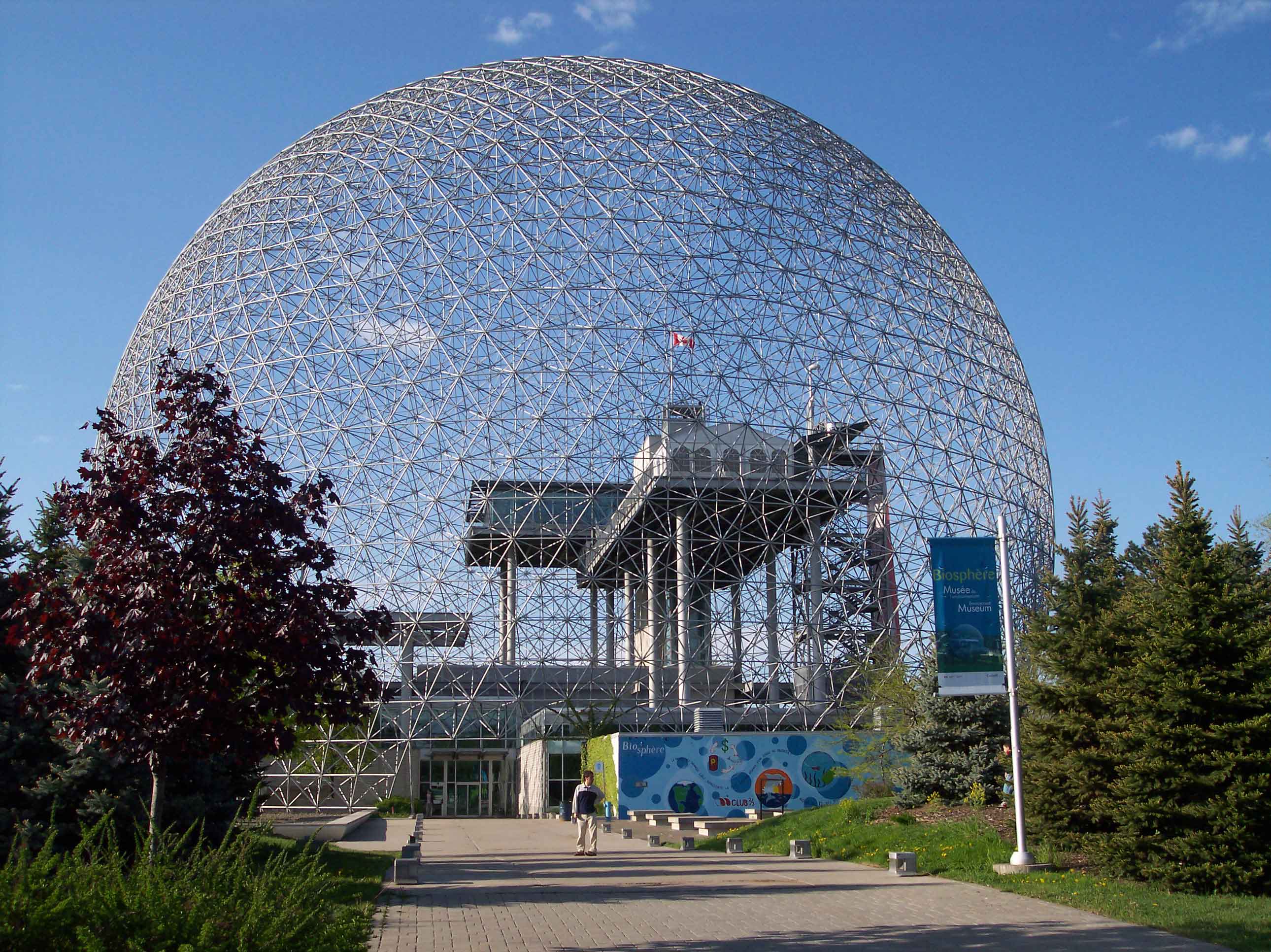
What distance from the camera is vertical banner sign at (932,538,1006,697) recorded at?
46.1 feet

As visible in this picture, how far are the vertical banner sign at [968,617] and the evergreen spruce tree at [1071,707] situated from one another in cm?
67

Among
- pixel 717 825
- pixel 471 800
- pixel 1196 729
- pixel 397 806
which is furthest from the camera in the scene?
pixel 471 800

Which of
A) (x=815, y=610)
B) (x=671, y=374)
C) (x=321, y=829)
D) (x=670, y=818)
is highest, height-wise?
(x=671, y=374)

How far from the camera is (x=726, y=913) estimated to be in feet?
34.7

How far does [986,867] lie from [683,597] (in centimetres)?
2102

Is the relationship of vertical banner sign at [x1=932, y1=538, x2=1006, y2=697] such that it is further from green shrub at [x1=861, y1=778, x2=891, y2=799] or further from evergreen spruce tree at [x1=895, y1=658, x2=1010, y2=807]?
green shrub at [x1=861, y1=778, x2=891, y2=799]

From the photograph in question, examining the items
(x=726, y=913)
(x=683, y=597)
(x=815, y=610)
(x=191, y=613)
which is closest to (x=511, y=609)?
(x=683, y=597)

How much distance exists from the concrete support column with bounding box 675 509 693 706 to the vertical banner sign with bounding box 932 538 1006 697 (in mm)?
19214

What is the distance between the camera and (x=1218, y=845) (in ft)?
36.2

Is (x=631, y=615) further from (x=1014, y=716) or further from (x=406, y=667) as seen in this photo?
(x=1014, y=716)

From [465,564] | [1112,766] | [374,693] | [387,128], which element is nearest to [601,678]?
[465,564]

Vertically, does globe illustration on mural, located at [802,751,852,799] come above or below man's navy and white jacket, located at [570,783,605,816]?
below

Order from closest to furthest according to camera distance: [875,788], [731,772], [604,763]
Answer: [875,788] < [731,772] < [604,763]

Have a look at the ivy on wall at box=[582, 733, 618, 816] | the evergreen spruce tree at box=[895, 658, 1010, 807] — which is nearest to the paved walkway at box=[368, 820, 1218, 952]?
the evergreen spruce tree at box=[895, 658, 1010, 807]
